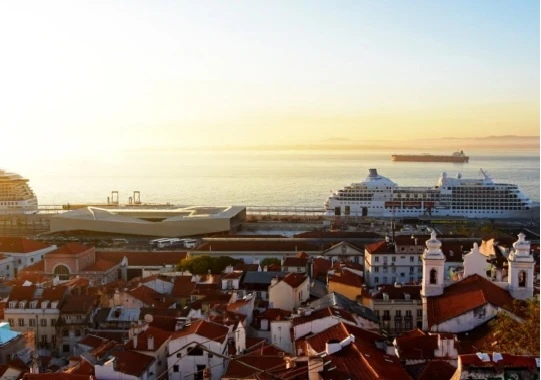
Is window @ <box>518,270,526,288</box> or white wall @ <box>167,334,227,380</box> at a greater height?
window @ <box>518,270,526,288</box>

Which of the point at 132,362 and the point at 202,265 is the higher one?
the point at 132,362

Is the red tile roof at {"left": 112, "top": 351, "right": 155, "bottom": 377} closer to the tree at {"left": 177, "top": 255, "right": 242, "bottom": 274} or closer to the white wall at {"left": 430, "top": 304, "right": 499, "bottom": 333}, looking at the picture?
the white wall at {"left": 430, "top": 304, "right": 499, "bottom": 333}

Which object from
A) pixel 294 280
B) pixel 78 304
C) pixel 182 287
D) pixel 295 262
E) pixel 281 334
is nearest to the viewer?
pixel 281 334

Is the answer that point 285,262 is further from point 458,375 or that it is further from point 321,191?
point 321,191

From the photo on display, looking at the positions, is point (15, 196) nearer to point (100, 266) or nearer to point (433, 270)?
point (100, 266)

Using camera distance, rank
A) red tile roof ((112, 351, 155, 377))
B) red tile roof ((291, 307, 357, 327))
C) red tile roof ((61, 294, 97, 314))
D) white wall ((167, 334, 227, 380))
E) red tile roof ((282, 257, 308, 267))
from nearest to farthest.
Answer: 1. red tile roof ((112, 351, 155, 377))
2. white wall ((167, 334, 227, 380))
3. red tile roof ((291, 307, 357, 327))
4. red tile roof ((61, 294, 97, 314))
5. red tile roof ((282, 257, 308, 267))

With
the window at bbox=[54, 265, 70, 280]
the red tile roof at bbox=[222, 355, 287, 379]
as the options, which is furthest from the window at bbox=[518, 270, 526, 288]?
the window at bbox=[54, 265, 70, 280]

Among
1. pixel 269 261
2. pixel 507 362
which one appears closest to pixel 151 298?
pixel 269 261
